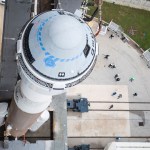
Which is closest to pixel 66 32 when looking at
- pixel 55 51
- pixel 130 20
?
pixel 55 51

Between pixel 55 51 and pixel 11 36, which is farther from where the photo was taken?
pixel 11 36

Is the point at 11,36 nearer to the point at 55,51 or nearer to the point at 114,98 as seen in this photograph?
the point at 55,51

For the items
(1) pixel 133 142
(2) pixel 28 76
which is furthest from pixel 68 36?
(1) pixel 133 142

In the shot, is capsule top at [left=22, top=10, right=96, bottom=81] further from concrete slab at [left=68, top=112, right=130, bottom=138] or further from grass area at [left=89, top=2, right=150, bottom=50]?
grass area at [left=89, top=2, right=150, bottom=50]

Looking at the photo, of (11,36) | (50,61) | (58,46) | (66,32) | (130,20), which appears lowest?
(50,61)

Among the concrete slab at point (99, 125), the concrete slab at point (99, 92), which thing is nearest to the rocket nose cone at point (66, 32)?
the concrete slab at point (99, 125)

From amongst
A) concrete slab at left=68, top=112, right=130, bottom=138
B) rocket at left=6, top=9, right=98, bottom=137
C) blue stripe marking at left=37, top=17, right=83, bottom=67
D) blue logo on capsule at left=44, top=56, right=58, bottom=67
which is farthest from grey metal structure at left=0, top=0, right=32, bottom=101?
concrete slab at left=68, top=112, right=130, bottom=138

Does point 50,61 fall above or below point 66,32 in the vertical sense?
below
